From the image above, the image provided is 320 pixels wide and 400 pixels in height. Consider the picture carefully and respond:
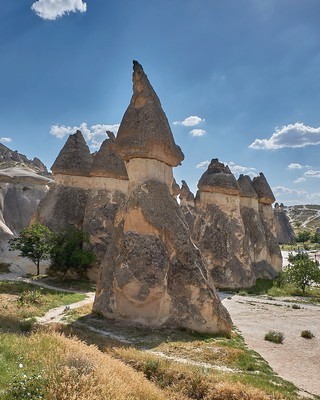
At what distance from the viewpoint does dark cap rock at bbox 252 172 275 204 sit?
2684cm

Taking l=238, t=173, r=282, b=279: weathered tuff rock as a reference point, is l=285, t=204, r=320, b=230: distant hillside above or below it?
above

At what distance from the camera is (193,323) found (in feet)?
32.4

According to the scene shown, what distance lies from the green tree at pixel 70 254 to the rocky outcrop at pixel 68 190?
2.18 m

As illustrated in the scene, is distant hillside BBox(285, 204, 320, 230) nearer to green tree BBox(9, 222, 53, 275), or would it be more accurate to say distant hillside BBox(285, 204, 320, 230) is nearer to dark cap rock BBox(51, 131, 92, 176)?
dark cap rock BBox(51, 131, 92, 176)

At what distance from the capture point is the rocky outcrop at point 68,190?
19.8 metres

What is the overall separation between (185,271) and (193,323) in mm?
1384

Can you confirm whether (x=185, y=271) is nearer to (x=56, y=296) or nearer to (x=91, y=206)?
(x=56, y=296)

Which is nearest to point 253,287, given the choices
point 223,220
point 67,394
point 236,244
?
point 236,244

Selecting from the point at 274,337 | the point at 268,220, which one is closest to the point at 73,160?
the point at 274,337

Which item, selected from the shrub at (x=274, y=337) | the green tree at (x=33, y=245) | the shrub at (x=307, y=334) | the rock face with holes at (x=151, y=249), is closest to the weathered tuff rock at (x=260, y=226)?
the shrub at (x=307, y=334)

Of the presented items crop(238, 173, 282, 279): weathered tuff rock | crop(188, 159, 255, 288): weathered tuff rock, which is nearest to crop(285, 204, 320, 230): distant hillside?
crop(238, 173, 282, 279): weathered tuff rock

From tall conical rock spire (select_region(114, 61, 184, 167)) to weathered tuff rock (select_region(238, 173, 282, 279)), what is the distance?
12.7 metres

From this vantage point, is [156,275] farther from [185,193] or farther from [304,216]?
[304,216]

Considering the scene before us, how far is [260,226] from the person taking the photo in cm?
2523
